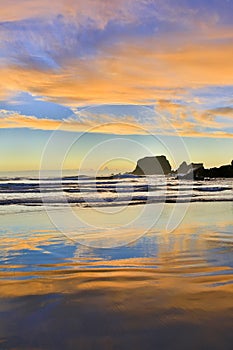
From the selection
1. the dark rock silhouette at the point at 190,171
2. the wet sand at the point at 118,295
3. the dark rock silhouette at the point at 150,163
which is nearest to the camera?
the wet sand at the point at 118,295

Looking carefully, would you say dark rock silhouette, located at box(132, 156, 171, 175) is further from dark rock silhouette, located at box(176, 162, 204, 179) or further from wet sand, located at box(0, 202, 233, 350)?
dark rock silhouette, located at box(176, 162, 204, 179)

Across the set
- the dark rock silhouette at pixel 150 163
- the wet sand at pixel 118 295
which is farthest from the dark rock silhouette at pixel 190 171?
the wet sand at pixel 118 295

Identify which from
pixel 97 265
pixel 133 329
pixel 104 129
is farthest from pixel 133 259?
pixel 104 129

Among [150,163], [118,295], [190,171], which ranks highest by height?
[190,171]

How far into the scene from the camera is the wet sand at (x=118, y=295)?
12.3 ft

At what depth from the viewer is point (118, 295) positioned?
4992mm

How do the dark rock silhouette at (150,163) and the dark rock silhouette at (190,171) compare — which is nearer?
the dark rock silhouette at (150,163)

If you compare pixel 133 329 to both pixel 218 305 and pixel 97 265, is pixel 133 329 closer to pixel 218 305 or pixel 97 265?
pixel 218 305

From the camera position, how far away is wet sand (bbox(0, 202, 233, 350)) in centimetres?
375

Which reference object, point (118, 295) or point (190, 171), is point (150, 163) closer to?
point (118, 295)

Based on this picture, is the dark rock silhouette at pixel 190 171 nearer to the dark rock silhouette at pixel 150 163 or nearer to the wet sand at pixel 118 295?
the dark rock silhouette at pixel 150 163

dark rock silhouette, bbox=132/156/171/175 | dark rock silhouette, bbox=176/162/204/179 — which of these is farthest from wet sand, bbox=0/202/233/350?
dark rock silhouette, bbox=176/162/204/179

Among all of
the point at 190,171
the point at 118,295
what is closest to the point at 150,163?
the point at 118,295

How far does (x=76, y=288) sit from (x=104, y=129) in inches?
208
